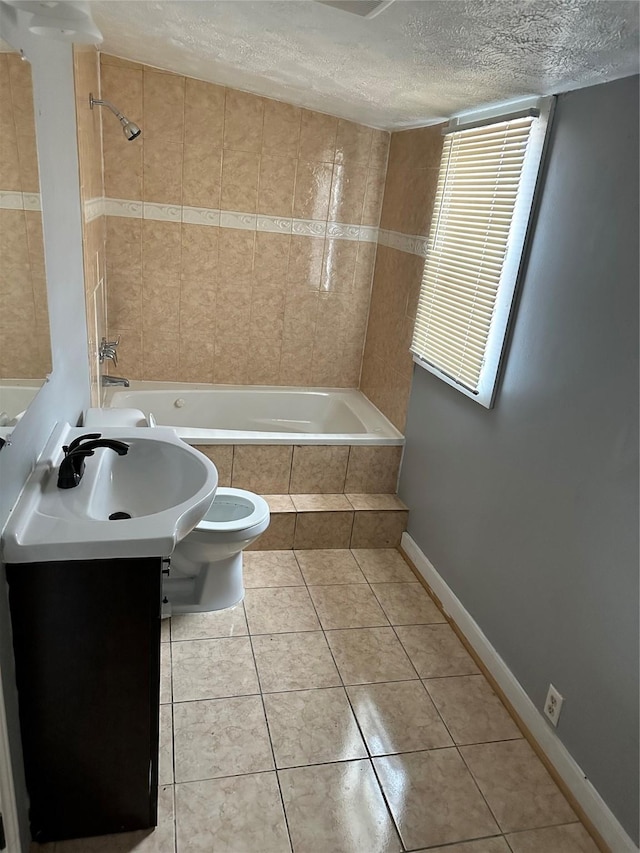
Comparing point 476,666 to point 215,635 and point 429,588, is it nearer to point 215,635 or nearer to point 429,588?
point 429,588

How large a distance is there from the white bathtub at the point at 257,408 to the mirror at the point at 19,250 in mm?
1797

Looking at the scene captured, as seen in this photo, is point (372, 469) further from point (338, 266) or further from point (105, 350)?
point (105, 350)

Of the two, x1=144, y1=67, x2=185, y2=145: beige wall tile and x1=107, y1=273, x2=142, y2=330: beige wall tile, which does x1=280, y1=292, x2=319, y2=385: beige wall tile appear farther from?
x1=144, y1=67, x2=185, y2=145: beige wall tile

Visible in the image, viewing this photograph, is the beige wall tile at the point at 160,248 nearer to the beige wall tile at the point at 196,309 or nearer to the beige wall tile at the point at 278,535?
the beige wall tile at the point at 196,309

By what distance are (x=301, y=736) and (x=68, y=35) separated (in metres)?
2.04

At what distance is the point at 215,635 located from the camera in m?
2.36

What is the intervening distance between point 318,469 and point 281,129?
6.18 feet

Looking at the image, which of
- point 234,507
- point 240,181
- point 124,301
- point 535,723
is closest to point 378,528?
point 234,507

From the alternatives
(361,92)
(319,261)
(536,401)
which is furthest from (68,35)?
(319,261)

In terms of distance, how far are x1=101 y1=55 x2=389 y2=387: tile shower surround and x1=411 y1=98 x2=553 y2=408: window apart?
0.92 m

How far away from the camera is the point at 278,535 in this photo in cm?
298

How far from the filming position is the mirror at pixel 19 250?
127 cm

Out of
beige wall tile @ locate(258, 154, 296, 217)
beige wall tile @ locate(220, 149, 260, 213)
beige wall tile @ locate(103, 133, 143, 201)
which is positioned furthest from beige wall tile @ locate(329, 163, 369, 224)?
beige wall tile @ locate(103, 133, 143, 201)

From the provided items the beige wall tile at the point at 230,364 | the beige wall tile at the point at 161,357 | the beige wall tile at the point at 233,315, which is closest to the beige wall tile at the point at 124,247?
the beige wall tile at the point at 161,357
